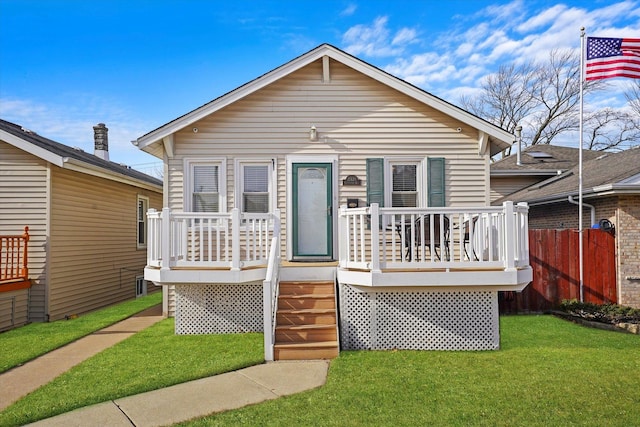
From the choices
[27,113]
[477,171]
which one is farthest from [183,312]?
[27,113]

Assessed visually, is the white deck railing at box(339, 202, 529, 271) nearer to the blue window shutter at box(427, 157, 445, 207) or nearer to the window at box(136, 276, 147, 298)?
the blue window shutter at box(427, 157, 445, 207)

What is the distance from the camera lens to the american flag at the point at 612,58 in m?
8.71

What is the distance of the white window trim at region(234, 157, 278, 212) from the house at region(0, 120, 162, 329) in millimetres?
3631

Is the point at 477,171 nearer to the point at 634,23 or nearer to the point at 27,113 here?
the point at 634,23

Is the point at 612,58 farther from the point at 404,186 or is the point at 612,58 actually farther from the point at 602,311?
the point at 602,311

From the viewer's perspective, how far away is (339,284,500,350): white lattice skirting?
20.4 feet

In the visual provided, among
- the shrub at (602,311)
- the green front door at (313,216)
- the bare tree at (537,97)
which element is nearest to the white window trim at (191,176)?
the green front door at (313,216)

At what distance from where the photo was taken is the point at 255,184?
8.51 metres

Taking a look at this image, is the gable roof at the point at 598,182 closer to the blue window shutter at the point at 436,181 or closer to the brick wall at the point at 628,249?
the brick wall at the point at 628,249

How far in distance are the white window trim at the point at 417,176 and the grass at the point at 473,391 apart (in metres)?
3.20

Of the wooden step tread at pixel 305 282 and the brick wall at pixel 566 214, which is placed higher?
the brick wall at pixel 566 214

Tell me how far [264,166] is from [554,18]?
45.7ft

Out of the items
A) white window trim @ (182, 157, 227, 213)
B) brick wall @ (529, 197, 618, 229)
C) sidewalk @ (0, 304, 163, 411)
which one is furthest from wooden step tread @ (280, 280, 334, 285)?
brick wall @ (529, 197, 618, 229)

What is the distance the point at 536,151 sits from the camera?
18.0m
